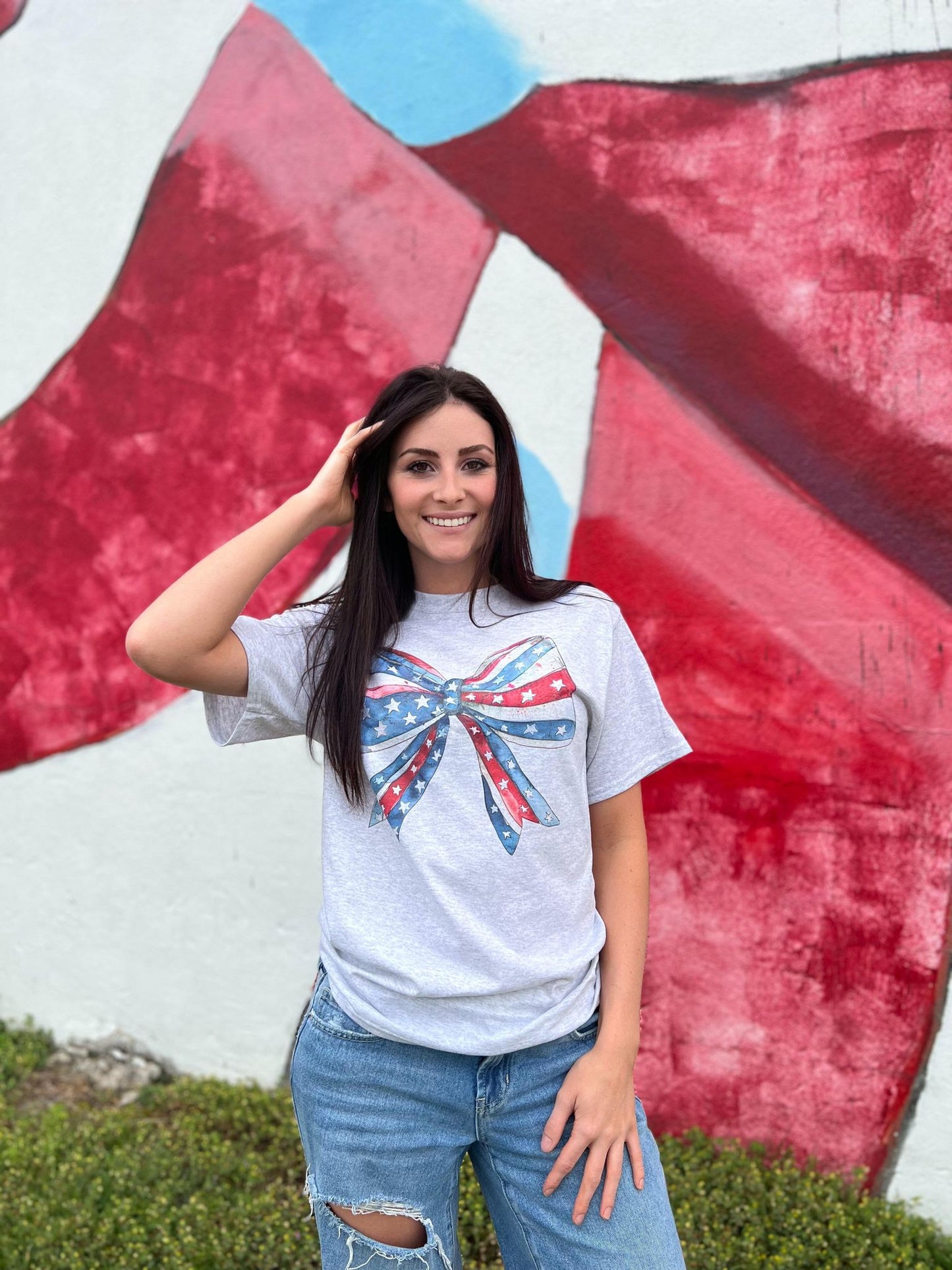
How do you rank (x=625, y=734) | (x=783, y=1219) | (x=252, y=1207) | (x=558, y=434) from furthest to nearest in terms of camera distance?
(x=558, y=434) < (x=252, y=1207) < (x=783, y=1219) < (x=625, y=734)

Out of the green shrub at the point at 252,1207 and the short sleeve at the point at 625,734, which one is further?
the green shrub at the point at 252,1207

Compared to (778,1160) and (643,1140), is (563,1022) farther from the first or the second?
(778,1160)

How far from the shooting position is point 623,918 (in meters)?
1.46

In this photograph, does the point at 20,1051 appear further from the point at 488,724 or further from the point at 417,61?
the point at 417,61

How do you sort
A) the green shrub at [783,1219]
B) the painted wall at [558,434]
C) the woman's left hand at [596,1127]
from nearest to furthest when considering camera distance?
the woman's left hand at [596,1127], the green shrub at [783,1219], the painted wall at [558,434]

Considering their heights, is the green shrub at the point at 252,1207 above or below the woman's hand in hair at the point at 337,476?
below

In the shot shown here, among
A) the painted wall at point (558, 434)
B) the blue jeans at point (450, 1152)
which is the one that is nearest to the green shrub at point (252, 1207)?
the painted wall at point (558, 434)

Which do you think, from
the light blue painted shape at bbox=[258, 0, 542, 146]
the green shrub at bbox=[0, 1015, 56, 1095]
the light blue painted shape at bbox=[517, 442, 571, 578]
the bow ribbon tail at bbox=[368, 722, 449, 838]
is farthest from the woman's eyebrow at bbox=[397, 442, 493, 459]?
the green shrub at bbox=[0, 1015, 56, 1095]

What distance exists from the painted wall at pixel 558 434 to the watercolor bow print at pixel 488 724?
44.2 inches

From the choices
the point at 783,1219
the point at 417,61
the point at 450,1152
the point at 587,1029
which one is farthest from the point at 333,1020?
the point at 417,61

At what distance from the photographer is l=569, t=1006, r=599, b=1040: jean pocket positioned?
1374mm

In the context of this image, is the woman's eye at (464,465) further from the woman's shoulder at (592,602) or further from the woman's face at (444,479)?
the woman's shoulder at (592,602)

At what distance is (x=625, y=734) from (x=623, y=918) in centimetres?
25

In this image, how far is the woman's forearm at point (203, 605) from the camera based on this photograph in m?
1.41
